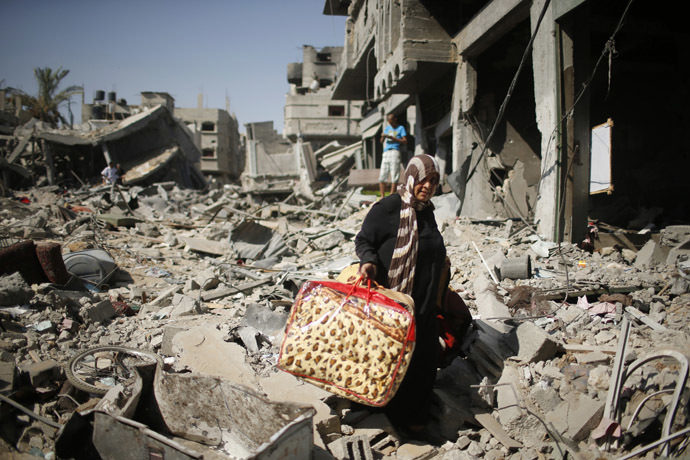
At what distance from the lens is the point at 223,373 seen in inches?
131

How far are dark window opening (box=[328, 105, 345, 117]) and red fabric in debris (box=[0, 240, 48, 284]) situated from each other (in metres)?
20.6

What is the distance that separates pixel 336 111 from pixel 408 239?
74.4 feet

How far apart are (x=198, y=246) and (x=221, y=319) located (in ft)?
15.8

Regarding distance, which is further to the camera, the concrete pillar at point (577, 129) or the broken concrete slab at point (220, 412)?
the concrete pillar at point (577, 129)

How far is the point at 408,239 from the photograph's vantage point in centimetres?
265

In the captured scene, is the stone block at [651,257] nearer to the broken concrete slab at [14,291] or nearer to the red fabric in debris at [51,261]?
the broken concrete slab at [14,291]

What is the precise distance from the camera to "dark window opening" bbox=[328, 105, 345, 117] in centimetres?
2398

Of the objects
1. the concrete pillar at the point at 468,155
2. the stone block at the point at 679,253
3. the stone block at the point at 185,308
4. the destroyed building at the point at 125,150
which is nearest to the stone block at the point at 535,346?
the stone block at the point at 679,253

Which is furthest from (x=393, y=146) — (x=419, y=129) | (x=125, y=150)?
(x=125, y=150)

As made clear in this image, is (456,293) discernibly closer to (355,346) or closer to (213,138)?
(355,346)

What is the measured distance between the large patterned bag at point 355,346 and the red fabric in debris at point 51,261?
4066 millimetres

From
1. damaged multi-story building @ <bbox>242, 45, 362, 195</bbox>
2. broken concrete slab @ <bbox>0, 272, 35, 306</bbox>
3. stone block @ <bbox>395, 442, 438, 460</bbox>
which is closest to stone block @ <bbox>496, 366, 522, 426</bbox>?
stone block @ <bbox>395, 442, 438, 460</bbox>

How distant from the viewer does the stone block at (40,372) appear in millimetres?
2877

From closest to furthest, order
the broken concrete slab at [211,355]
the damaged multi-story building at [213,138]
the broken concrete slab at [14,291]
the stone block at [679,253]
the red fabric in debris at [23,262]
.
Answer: the broken concrete slab at [211,355] < the broken concrete slab at [14,291] < the red fabric in debris at [23,262] < the stone block at [679,253] < the damaged multi-story building at [213,138]
